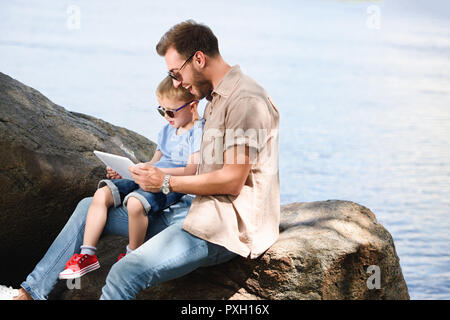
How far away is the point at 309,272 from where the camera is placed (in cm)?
273

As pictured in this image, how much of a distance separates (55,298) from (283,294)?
1050 millimetres

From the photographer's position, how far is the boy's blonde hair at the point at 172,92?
3053 millimetres

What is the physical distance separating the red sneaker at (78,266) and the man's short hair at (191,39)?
0.99m

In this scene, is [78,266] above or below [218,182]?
below

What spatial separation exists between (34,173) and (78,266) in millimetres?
643

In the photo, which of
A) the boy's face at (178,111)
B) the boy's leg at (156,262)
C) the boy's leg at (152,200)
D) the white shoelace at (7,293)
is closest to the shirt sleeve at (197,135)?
the boy's face at (178,111)

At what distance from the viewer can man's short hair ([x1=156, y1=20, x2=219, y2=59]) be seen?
274cm

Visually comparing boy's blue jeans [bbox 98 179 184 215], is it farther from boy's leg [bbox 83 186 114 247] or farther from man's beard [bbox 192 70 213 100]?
man's beard [bbox 192 70 213 100]

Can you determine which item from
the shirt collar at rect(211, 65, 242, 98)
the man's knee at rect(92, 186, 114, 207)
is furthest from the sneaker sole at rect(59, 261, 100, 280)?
the shirt collar at rect(211, 65, 242, 98)

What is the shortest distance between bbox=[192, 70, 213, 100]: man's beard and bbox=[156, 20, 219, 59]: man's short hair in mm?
94

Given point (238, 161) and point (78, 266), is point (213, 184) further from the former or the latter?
point (78, 266)

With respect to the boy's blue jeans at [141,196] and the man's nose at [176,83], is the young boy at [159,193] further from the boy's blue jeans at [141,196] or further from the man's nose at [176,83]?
the man's nose at [176,83]

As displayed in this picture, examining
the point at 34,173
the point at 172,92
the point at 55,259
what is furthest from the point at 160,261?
the point at 34,173
